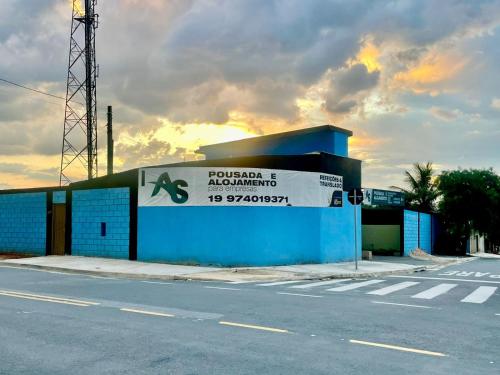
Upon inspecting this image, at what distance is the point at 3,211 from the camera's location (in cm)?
3266

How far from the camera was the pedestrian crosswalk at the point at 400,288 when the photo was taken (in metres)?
13.9

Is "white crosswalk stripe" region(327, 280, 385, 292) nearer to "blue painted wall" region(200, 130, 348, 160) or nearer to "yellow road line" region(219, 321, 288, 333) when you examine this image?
"yellow road line" region(219, 321, 288, 333)

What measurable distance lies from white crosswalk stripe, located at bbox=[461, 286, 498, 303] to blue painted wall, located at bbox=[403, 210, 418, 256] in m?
21.3

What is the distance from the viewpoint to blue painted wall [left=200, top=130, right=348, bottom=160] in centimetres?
2895

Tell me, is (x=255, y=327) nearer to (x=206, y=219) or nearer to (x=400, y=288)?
(x=400, y=288)

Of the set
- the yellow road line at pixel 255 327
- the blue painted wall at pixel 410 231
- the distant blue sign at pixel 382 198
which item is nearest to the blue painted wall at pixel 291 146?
the blue painted wall at pixel 410 231

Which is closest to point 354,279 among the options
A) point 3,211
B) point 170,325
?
point 170,325

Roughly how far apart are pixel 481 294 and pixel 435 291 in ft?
4.01

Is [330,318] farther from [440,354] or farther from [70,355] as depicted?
[70,355]

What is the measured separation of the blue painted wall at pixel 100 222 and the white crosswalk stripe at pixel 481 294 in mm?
15794

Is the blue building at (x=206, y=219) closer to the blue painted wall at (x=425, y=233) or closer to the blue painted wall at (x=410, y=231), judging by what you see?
the blue painted wall at (x=410, y=231)

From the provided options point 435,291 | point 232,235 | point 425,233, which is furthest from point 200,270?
point 425,233

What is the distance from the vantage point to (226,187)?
22.7m

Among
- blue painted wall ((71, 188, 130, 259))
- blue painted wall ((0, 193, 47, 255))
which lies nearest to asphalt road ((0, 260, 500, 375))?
blue painted wall ((71, 188, 130, 259))
